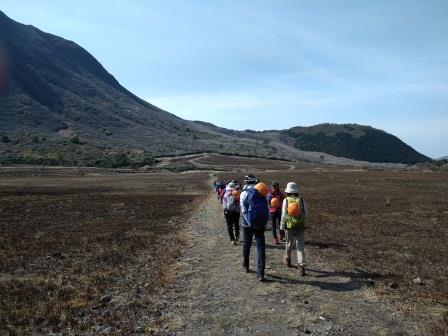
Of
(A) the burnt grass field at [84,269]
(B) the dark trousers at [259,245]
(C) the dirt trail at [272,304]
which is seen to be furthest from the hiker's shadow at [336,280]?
(A) the burnt grass field at [84,269]

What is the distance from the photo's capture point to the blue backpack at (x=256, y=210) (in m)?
13.3

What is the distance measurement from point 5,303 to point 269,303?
21.1ft

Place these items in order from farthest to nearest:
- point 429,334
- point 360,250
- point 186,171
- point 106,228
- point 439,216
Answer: point 186,171 → point 439,216 → point 106,228 → point 360,250 → point 429,334

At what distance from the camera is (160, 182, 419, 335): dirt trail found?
9117 millimetres

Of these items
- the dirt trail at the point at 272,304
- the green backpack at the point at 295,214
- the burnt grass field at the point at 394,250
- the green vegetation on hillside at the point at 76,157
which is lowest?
the dirt trail at the point at 272,304

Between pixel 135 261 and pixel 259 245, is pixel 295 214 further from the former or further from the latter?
pixel 135 261

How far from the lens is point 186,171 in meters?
121

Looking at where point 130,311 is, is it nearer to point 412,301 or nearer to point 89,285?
point 89,285

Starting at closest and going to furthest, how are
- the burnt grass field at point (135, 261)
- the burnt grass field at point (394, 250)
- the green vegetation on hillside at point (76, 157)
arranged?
the burnt grass field at point (135, 261)
the burnt grass field at point (394, 250)
the green vegetation on hillside at point (76, 157)

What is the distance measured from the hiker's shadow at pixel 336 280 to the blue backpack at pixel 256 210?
1618 mm

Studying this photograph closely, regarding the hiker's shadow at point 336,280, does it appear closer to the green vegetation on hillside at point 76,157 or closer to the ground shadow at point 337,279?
the ground shadow at point 337,279

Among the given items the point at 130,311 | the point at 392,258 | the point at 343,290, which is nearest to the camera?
the point at 130,311

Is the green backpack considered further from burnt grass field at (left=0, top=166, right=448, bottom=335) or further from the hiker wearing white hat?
burnt grass field at (left=0, top=166, right=448, bottom=335)

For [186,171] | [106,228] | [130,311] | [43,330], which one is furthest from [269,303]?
[186,171]
